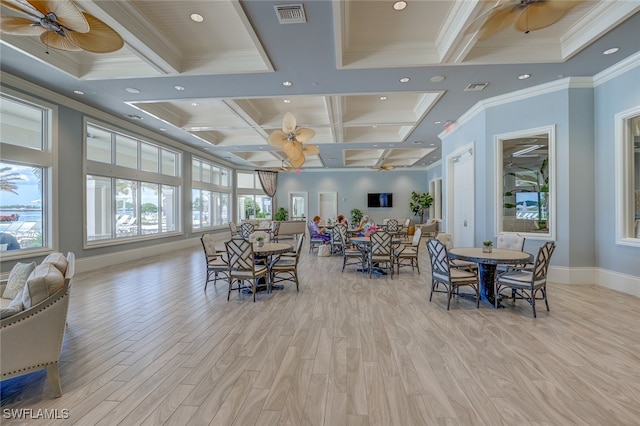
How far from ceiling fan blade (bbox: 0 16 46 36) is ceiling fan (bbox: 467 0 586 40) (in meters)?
4.48

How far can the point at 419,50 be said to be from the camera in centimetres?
438

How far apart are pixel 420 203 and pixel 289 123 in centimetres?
1098

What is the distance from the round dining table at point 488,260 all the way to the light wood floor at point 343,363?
9.7 inches

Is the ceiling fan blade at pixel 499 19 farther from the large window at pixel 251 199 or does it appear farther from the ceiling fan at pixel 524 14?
the large window at pixel 251 199

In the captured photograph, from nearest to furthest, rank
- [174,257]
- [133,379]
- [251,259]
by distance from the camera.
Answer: [133,379], [251,259], [174,257]

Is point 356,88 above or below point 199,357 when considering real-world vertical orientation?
above

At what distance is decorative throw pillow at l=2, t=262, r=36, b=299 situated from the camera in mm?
3055

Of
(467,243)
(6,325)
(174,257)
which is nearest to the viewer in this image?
(6,325)

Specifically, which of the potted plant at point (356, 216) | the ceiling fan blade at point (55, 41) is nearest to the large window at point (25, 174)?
the ceiling fan blade at point (55, 41)

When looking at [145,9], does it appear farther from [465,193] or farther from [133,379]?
[465,193]

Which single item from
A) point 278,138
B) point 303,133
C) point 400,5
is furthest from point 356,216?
point 400,5

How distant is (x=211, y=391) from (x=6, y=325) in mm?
1506

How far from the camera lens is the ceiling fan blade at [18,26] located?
2.70 metres

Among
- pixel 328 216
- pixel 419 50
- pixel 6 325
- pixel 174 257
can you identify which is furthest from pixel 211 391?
pixel 328 216
